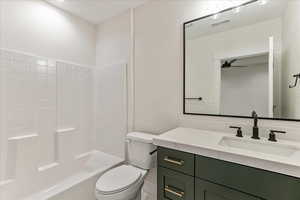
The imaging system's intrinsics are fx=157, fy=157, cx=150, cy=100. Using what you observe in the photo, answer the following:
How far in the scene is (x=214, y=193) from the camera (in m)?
0.96

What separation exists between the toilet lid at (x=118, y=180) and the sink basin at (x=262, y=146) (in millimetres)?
872

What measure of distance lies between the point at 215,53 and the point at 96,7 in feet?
5.37

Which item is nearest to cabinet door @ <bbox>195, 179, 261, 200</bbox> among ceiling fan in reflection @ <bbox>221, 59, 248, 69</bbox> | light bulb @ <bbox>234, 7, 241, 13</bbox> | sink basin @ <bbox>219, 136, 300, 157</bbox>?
sink basin @ <bbox>219, 136, 300, 157</bbox>

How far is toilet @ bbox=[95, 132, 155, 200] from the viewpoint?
133 cm

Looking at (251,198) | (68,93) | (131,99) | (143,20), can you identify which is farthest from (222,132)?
(68,93)

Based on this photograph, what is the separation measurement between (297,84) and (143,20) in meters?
1.67

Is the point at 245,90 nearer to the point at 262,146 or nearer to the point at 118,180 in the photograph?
the point at 262,146

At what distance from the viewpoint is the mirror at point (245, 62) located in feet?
3.84

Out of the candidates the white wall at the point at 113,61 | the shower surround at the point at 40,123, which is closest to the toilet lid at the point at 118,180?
the shower surround at the point at 40,123

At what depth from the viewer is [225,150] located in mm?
936

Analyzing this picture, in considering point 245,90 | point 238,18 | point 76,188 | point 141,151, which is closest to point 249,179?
point 245,90

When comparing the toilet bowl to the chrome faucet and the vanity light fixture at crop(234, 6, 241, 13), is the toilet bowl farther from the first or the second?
the vanity light fixture at crop(234, 6, 241, 13)

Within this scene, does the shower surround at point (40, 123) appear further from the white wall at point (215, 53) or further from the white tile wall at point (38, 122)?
the white wall at point (215, 53)

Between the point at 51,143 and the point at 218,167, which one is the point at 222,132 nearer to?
the point at 218,167
